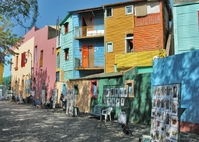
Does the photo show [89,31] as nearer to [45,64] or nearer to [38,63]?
[45,64]

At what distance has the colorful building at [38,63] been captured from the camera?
28000 mm

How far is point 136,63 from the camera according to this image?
1845 cm

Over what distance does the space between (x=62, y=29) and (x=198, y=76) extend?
19413 mm

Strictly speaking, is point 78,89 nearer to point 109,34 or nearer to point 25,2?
point 109,34

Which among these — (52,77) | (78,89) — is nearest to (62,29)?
(52,77)

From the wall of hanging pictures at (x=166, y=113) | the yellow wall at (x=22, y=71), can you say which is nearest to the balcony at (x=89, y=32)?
the yellow wall at (x=22, y=71)

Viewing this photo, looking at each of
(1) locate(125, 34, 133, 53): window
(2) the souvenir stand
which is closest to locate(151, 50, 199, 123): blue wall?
(2) the souvenir stand

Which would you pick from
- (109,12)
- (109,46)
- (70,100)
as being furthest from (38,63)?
(70,100)

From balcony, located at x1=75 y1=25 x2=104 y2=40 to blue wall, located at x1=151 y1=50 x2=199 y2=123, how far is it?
42.0 ft

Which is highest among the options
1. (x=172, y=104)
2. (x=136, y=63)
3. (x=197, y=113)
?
(x=136, y=63)

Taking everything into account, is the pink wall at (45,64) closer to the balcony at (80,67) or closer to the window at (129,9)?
the balcony at (80,67)

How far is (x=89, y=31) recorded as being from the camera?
937 inches

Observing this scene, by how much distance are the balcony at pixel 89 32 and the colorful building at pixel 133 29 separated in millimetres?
1535

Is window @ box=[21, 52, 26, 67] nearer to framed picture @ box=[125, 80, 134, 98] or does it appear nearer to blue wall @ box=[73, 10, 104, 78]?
blue wall @ box=[73, 10, 104, 78]
